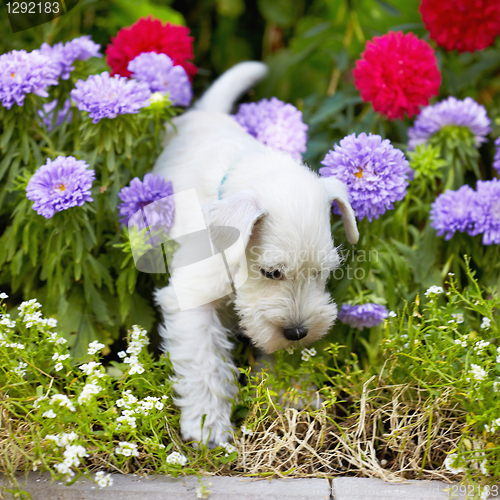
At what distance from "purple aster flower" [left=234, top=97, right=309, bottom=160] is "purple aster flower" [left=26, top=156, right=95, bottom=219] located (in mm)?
1123

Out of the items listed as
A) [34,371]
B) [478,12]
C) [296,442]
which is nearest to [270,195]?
[296,442]

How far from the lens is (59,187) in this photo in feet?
6.72

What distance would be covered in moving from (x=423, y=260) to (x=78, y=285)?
1677 millimetres

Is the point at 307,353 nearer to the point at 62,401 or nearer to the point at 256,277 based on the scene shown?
the point at 256,277

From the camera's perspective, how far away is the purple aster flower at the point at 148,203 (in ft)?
7.20

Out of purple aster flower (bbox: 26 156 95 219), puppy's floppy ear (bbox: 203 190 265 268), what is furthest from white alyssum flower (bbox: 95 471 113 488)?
purple aster flower (bbox: 26 156 95 219)

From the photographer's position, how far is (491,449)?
5.26ft

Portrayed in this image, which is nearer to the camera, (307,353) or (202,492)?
(202,492)

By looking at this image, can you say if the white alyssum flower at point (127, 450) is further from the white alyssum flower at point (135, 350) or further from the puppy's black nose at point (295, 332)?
the puppy's black nose at point (295, 332)

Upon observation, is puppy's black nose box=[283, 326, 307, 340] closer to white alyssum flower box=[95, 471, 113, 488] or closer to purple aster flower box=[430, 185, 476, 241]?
white alyssum flower box=[95, 471, 113, 488]

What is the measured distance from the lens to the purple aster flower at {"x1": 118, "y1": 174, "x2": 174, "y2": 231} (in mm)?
2195

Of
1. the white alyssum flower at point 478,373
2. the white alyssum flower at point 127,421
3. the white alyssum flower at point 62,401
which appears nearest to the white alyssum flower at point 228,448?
the white alyssum flower at point 127,421

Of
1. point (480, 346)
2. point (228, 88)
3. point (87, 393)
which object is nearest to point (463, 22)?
point (228, 88)

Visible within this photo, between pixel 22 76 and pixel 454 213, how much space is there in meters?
2.02
